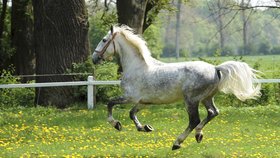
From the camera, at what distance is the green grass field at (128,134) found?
1155cm

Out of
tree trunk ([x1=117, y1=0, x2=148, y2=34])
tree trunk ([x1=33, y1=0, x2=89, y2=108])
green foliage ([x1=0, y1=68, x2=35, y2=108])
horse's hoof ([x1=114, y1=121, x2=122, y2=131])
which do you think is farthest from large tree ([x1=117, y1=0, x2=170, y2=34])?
horse's hoof ([x1=114, y1=121, x2=122, y2=131])

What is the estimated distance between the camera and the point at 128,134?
14023mm

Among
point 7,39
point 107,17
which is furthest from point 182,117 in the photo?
point 7,39

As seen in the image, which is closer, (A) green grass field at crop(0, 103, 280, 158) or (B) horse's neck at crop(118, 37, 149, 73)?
(A) green grass field at crop(0, 103, 280, 158)

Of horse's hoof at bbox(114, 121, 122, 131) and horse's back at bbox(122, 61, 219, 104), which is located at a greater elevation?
horse's back at bbox(122, 61, 219, 104)

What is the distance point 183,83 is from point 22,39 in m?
18.4

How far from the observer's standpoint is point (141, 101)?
11.7 meters

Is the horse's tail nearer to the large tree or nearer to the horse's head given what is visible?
the horse's head

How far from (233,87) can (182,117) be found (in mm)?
5446

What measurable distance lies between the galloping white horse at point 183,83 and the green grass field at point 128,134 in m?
0.75

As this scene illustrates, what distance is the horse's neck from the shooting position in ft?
38.8

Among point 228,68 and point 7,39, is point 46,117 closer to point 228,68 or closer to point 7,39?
point 228,68

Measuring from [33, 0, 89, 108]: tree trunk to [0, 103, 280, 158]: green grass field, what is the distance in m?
1.28

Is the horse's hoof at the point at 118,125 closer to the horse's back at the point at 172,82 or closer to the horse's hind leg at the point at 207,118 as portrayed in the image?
the horse's back at the point at 172,82
